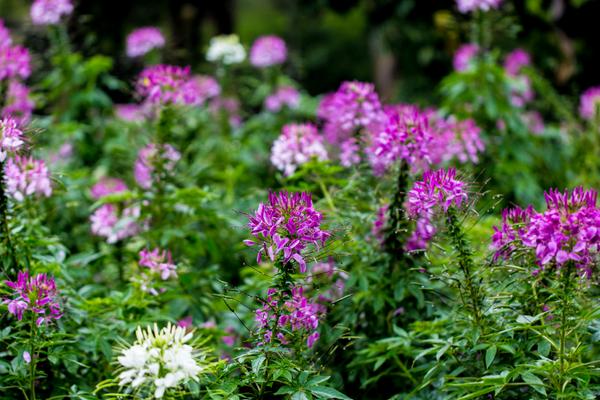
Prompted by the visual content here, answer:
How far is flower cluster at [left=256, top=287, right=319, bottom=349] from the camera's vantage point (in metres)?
2.14

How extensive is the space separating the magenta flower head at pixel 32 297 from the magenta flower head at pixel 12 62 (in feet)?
5.71

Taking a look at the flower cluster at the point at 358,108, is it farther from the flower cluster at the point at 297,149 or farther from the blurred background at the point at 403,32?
the blurred background at the point at 403,32

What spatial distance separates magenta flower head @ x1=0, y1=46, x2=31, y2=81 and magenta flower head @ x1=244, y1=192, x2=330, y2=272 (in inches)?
85.6

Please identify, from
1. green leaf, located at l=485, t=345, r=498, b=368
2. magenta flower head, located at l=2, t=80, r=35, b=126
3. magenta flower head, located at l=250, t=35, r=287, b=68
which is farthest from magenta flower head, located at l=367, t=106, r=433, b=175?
magenta flower head, located at l=250, t=35, r=287, b=68

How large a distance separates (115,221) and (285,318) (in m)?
1.75

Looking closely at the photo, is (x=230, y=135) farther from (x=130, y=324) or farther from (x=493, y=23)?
(x=130, y=324)

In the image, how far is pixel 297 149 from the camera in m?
3.24

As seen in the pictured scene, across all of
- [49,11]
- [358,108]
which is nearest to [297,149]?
[358,108]

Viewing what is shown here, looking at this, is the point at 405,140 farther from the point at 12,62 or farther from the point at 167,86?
the point at 12,62

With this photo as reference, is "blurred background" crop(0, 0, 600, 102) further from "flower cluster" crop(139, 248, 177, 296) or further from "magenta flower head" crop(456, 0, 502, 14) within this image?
"flower cluster" crop(139, 248, 177, 296)

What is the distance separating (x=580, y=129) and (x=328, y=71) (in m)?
8.96

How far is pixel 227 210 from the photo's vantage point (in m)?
4.00

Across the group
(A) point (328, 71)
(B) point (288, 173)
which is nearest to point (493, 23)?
(B) point (288, 173)

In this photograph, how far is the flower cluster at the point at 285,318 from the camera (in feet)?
7.02
